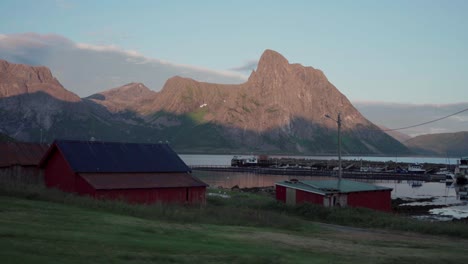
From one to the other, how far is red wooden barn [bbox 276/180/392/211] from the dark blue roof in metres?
9.00

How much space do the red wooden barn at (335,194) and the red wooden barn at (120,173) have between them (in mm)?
7560

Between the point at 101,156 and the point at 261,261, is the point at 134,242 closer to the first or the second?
the point at 261,261

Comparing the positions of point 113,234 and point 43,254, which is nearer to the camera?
point 43,254

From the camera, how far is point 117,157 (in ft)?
126

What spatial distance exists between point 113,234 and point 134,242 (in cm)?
143

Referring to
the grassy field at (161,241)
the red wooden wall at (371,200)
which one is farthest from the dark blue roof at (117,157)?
the red wooden wall at (371,200)

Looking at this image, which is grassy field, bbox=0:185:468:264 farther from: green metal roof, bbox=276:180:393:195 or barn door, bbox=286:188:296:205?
barn door, bbox=286:188:296:205

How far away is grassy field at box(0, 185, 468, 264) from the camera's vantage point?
12.2 m

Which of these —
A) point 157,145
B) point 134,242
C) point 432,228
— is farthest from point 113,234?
point 157,145

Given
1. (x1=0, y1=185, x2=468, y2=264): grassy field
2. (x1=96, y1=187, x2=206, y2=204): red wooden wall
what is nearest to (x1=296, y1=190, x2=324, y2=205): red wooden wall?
(x1=96, y1=187, x2=206, y2=204): red wooden wall

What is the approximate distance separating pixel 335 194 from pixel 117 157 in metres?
17.1

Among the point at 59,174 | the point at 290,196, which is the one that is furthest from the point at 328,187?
the point at 59,174

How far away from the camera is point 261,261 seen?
44.8ft

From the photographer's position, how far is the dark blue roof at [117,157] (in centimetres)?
3688
